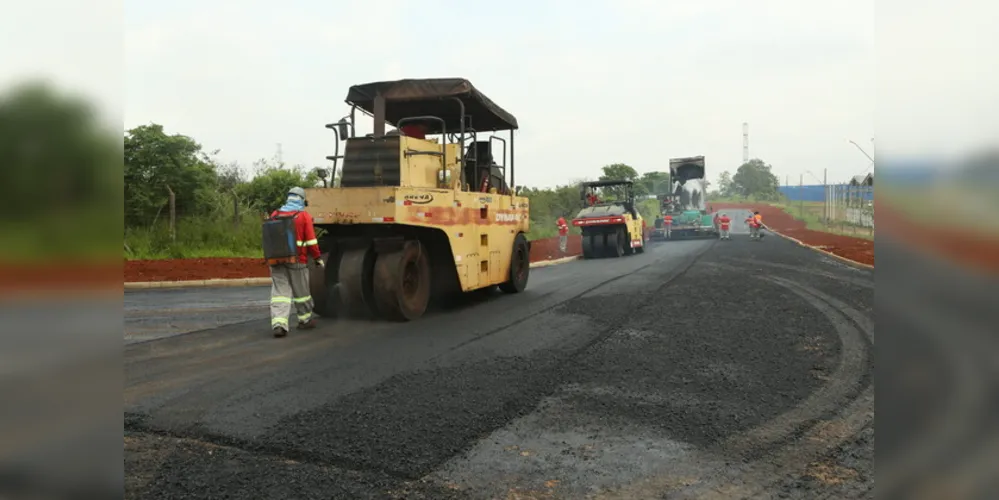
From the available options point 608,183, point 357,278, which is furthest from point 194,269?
point 608,183

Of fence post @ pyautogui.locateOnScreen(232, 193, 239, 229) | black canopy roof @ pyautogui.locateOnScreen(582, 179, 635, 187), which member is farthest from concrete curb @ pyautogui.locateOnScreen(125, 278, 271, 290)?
black canopy roof @ pyautogui.locateOnScreen(582, 179, 635, 187)

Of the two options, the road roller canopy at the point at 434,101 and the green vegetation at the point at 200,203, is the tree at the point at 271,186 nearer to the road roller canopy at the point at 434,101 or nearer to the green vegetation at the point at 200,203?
the green vegetation at the point at 200,203

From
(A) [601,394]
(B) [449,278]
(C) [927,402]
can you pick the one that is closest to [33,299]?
(C) [927,402]

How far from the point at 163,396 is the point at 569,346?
11.2 ft

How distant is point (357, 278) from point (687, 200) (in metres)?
25.9

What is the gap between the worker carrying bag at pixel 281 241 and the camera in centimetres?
678

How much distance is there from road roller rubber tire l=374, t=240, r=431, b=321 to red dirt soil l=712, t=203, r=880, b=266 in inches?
226

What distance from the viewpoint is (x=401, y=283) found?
7.38 metres

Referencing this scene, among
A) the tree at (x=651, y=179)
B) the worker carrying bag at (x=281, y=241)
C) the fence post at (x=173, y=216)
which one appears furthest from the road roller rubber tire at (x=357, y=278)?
the tree at (x=651, y=179)

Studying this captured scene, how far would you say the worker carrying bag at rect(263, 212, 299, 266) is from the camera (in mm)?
6777

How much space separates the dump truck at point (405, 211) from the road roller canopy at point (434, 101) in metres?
0.01

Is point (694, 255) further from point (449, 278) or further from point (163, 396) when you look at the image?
point (163, 396)

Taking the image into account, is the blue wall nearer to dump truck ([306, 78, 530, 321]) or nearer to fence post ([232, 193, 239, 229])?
fence post ([232, 193, 239, 229])

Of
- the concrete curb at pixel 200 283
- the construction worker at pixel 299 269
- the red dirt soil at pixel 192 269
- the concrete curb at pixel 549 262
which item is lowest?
the concrete curb at pixel 549 262
